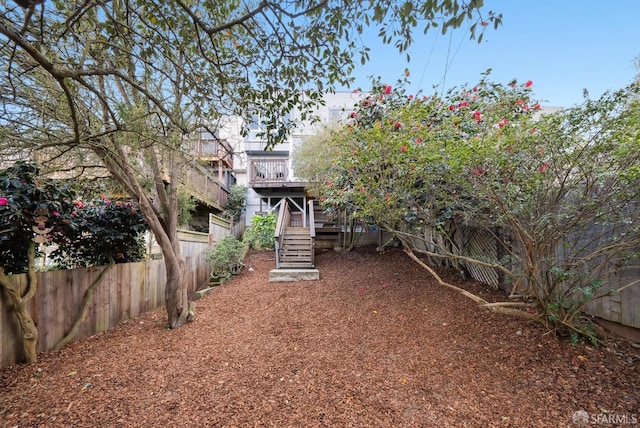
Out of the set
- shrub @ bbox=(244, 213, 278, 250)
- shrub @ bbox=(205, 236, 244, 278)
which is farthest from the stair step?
shrub @ bbox=(244, 213, 278, 250)

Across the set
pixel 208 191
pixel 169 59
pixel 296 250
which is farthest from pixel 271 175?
pixel 169 59

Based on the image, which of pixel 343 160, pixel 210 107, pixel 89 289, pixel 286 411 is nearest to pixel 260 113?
pixel 210 107

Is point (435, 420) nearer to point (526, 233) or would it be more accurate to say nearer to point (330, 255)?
point (526, 233)

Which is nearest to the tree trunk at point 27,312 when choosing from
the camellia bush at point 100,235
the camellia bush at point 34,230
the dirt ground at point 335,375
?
the camellia bush at point 34,230

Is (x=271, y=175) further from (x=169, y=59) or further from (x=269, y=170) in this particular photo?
(x=169, y=59)

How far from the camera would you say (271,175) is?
12.1 m

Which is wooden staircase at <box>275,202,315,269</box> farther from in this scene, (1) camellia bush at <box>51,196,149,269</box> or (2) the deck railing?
(1) camellia bush at <box>51,196,149,269</box>

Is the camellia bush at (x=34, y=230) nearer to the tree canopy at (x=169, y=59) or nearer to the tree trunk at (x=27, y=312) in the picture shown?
the tree trunk at (x=27, y=312)

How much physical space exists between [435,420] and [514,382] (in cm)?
90

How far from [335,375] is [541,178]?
2.63 metres

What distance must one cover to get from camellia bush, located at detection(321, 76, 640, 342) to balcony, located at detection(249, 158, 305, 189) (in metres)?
8.13

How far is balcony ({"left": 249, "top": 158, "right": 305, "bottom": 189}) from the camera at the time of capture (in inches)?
459

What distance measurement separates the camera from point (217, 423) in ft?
6.82

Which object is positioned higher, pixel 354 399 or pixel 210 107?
pixel 210 107
